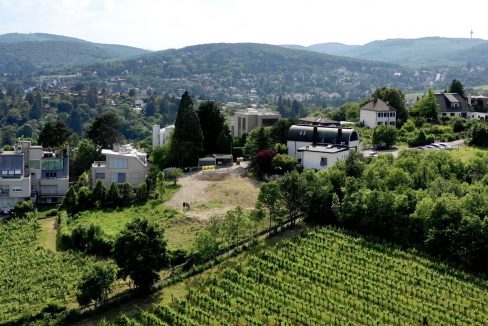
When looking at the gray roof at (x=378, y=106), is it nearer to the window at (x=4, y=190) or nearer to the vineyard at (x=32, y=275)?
the window at (x=4, y=190)

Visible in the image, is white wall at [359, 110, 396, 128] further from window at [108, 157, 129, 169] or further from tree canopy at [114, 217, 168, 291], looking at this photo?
tree canopy at [114, 217, 168, 291]

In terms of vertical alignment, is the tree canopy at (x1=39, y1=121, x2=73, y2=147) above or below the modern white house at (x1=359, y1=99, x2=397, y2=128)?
below

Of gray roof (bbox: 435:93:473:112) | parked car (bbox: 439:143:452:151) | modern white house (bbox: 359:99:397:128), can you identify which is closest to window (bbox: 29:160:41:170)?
modern white house (bbox: 359:99:397:128)

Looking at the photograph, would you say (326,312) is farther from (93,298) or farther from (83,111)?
(83,111)

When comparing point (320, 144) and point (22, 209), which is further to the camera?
point (320, 144)

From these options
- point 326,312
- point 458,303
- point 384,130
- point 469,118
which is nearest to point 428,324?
point 458,303

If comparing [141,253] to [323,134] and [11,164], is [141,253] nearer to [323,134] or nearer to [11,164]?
[11,164]

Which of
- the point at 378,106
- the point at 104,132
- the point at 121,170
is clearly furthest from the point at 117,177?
the point at 378,106
